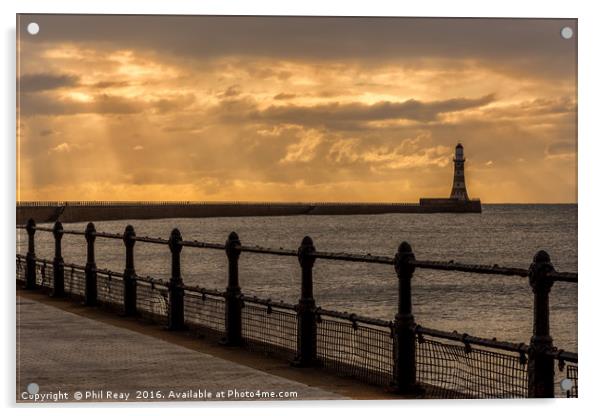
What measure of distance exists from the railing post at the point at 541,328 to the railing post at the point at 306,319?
226 centimetres

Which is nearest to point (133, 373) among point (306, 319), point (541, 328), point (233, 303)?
point (306, 319)

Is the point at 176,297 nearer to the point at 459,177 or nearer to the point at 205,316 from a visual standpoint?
the point at 459,177

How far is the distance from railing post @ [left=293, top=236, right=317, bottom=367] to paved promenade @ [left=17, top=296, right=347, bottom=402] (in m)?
0.50

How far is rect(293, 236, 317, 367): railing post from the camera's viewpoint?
9617mm

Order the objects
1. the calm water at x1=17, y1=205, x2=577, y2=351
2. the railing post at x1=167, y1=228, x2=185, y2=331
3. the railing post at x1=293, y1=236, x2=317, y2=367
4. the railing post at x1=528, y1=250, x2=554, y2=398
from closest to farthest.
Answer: the railing post at x1=528, y1=250, x2=554, y2=398 < the railing post at x1=293, y1=236, x2=317, y2=367 < the railing post at x1=167, y1=228, x2=185, y2=331 < the calm water at x1=17, y1=205, x2=577, y2=351

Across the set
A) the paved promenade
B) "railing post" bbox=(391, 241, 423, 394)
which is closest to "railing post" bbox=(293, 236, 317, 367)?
the paved promenade

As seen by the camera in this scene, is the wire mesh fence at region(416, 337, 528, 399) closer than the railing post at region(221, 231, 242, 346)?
Yes

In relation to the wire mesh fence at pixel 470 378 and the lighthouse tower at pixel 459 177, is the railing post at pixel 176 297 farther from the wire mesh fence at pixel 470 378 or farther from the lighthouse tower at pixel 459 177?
the lighthouse tower at pixel 459 177

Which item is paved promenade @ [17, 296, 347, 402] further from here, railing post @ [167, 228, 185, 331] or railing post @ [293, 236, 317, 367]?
railing post @ [167, 228, 185, 331]

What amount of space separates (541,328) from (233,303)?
12.1ft

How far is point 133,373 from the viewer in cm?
919

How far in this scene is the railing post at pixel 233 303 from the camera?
10.6 m

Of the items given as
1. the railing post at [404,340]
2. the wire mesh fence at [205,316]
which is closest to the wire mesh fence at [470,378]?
the railing post at [404,340]

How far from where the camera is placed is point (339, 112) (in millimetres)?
10961
